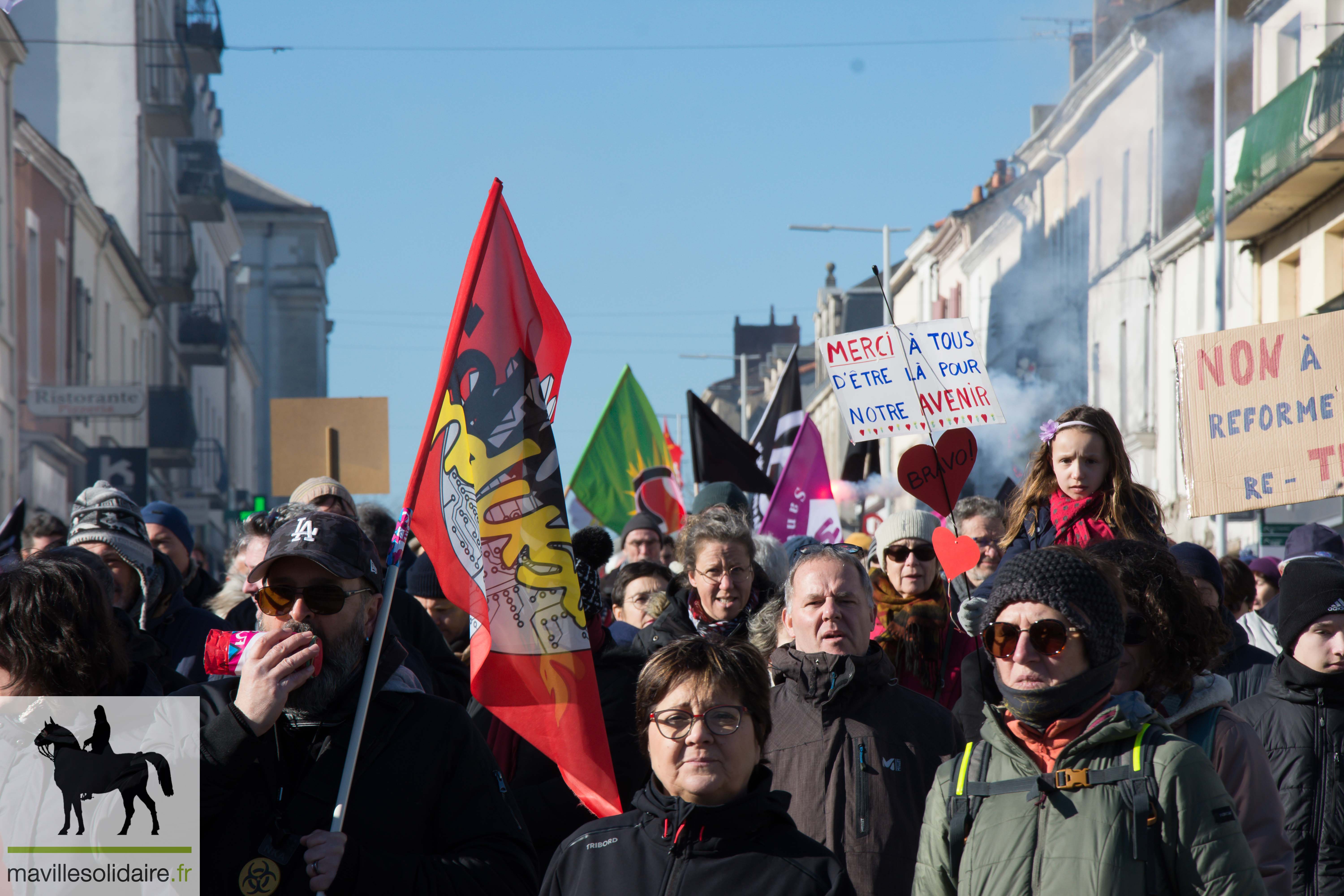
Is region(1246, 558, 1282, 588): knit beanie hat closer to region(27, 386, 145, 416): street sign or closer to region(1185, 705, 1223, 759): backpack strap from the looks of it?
region(1185, 705, 1223, 759): backpack strap

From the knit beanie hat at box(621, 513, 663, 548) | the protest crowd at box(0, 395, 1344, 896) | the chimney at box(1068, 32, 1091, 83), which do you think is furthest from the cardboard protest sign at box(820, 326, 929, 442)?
the chimney at box(1068, 32, 1091, 83)

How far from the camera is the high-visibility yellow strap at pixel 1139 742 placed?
3439 millimetres

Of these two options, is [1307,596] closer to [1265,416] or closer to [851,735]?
[851,735]

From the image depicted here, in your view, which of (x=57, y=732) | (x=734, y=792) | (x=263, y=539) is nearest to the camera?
(x=57, y=732)

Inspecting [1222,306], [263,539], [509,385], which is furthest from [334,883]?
[1222,306]

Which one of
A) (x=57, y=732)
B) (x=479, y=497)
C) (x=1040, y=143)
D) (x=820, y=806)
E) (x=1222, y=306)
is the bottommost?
(x=820, y=806)

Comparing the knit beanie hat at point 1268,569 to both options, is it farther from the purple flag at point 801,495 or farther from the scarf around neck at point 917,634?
the scarf around neck at point 917,634

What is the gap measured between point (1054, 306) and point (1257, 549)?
23625mm

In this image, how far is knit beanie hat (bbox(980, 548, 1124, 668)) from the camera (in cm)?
361

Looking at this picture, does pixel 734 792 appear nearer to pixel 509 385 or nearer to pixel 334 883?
pixel 334 883

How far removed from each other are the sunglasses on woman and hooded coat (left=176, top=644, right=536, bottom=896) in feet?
1.34

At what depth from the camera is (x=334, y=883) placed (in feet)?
11.0

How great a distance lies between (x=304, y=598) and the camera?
12.0 ft

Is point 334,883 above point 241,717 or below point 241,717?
below
